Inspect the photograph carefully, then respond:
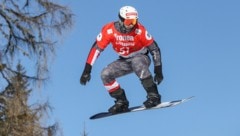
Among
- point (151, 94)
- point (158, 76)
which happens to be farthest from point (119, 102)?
point (158, 76)

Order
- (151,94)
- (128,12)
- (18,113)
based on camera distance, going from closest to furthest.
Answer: (128,12) < (151,94) < (18,113)

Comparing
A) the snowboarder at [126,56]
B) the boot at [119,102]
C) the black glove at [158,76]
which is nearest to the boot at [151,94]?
the snowboarder at [126,56]

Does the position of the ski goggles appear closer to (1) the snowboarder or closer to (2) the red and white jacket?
(1) the snowboarder

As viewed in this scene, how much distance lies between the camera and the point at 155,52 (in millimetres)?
7043

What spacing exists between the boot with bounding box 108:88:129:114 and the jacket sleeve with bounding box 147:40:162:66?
73cm

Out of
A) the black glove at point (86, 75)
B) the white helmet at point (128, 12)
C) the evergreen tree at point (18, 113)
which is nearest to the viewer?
the white helmet at point (128, 12)

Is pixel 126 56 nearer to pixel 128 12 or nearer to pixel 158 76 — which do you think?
pixel 158 76

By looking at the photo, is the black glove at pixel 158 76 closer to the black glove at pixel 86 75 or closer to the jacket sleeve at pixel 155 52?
the jacket sleeve at pixel 155 52

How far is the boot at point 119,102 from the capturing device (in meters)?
7.57

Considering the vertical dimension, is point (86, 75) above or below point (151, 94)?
above

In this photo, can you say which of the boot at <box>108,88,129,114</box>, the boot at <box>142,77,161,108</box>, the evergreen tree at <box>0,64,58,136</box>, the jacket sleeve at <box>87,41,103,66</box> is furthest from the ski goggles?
the evergreen tree at <box>0,64,58,136</box>

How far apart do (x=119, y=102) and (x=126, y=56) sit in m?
0.78

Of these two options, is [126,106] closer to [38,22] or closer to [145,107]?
[145,107]

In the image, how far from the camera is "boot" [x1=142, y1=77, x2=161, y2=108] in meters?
7.15
